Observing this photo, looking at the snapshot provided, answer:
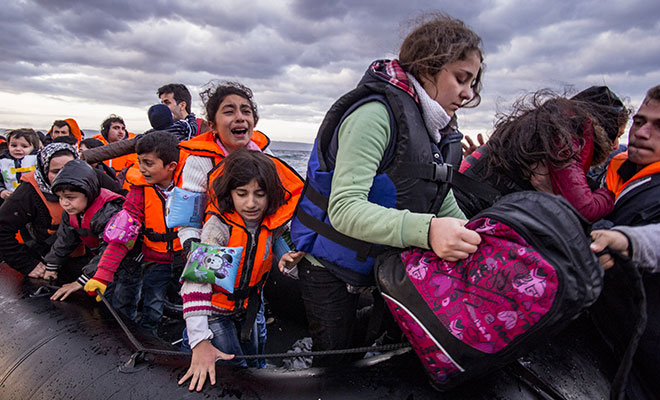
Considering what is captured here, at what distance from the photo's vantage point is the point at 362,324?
2488mm

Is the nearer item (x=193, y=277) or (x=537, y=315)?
(x=537, y=315)

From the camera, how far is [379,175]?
148 cm

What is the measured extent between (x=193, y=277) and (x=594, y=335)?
2.13 meters

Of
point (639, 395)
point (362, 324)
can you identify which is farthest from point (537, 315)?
point (362, 324)

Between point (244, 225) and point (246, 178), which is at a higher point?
point (246, 178)

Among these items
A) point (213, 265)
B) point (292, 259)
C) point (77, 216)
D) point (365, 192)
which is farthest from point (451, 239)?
point (77, 216)

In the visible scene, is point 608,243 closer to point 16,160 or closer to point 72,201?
point 72,201

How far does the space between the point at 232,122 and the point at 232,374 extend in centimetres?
173

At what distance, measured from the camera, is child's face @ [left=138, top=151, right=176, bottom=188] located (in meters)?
3.04

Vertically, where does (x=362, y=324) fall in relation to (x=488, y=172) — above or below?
below

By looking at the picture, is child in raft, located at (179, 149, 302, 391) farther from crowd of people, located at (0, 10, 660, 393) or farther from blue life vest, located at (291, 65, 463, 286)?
blue life vest, located at (291, 65, 463, 286)

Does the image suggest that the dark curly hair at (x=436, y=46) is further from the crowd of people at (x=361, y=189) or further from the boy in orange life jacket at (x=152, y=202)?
the boy in orange life jacket at (x=152, y=202)

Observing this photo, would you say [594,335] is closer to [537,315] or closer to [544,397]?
[544,397]

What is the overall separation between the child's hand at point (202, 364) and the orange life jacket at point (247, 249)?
0.38m
